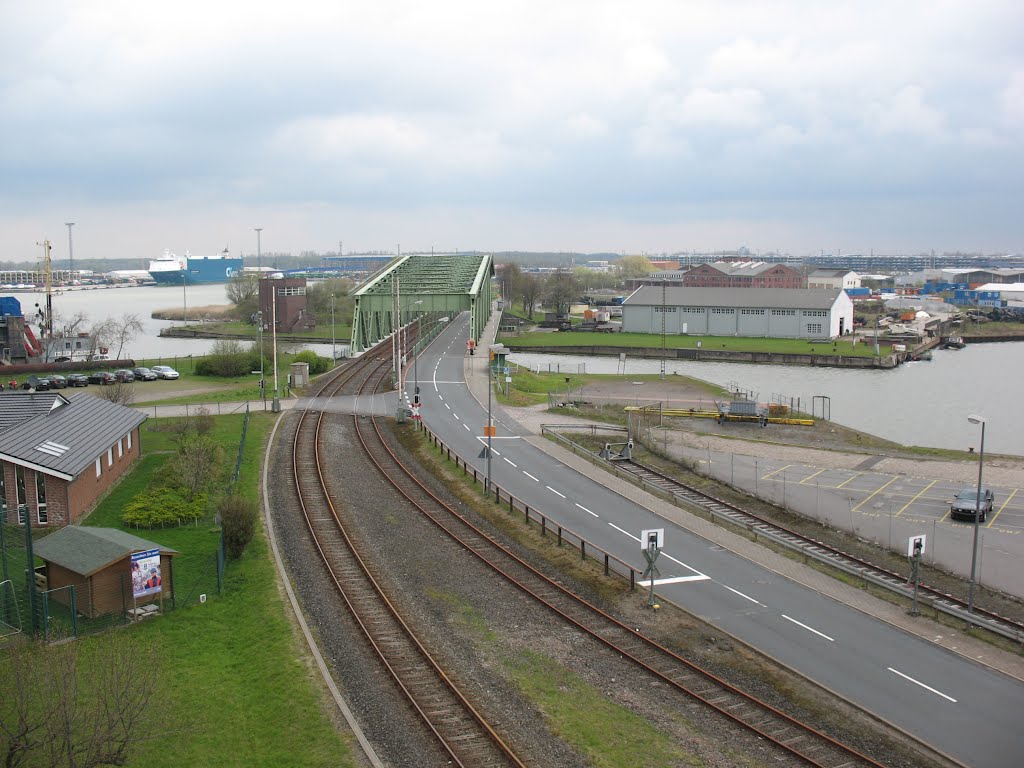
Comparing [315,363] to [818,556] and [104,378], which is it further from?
[818,556]

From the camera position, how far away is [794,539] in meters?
27.1

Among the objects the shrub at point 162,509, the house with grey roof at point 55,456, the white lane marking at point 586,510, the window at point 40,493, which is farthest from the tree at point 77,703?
the white lane marking at point 586,510

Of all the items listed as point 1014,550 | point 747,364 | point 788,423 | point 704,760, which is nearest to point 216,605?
point 704,760

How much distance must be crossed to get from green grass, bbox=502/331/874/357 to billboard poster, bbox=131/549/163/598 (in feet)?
243

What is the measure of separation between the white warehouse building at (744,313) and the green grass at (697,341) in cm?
192

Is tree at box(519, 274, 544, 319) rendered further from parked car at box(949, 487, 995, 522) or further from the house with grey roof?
the house with grey roof

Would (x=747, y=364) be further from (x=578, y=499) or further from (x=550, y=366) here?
(x=578, y=499)

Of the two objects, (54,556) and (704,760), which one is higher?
(54,556)

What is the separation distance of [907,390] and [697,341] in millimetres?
28801

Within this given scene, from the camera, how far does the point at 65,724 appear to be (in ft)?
38.6

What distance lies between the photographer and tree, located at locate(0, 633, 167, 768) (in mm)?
12312

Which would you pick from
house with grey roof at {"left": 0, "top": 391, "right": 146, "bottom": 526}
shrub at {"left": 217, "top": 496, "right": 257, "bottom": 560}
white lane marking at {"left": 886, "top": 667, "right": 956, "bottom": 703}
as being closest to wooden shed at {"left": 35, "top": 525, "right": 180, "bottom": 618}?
shrub at {"left": 217, "top": 496, "right": 257, "bottom": 560}

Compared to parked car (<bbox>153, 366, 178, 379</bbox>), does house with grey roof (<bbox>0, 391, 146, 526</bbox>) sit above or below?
above

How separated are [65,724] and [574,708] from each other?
7.97 m
